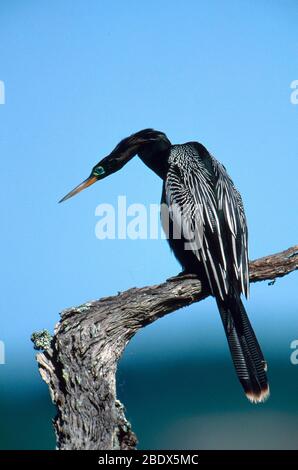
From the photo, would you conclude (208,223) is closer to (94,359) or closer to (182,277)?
(182,277)

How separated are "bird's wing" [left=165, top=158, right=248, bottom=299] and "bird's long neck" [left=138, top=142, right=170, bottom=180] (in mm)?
224

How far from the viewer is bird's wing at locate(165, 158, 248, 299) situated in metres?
4.24

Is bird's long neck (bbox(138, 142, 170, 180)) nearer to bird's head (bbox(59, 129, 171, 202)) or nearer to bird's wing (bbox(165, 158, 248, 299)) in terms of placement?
bird's head (bbox(59, 129, 171, 202))

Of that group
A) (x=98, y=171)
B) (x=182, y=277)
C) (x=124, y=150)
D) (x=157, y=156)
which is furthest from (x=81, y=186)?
(x=182, y=277)

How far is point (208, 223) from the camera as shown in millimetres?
4449

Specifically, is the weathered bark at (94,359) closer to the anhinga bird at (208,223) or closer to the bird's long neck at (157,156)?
the anhinga bird at (208,223)

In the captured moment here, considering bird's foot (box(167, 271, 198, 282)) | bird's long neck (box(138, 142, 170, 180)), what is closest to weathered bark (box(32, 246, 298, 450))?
bird's foot (box(167, 271, 198, 282))

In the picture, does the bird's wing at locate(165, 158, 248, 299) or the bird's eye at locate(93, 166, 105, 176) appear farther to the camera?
the bird's eye at locate(93, 166, 105, 176)

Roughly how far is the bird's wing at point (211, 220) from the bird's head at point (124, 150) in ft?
1.09

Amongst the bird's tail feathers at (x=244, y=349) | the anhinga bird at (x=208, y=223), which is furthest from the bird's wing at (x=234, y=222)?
the bird's tail feathers at (x=244, y=349)

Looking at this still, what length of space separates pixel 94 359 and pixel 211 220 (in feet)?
4.67

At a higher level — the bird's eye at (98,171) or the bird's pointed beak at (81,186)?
the bird's eye at (98,171)

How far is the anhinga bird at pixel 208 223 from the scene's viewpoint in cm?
412

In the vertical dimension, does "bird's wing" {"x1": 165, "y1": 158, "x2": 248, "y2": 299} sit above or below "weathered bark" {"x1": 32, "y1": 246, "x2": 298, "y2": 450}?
above
